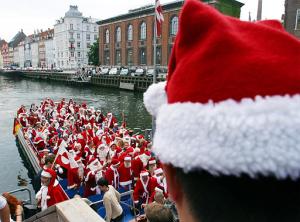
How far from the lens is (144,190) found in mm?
6559

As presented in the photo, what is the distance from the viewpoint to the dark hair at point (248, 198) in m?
0.80

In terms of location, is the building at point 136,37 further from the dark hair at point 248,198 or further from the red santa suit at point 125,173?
the dark hair at point 248,198

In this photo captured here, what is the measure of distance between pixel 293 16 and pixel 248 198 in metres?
25.9

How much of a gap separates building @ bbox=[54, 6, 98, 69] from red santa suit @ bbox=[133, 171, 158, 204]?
80743 millimetres

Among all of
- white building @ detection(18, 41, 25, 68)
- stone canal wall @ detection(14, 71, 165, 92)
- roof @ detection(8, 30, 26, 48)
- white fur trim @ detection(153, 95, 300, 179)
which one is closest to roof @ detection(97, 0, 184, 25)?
stone canal wall @ detection(14, 71, 165, 92)

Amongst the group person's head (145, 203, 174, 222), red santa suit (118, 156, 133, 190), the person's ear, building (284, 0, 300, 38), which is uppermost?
building (284, 0, 300, 38)

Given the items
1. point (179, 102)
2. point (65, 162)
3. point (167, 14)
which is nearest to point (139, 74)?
point (167, 14)

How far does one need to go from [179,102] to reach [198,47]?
0.17m

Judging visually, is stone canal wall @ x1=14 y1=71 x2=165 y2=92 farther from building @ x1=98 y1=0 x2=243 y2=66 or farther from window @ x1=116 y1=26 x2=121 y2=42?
window @ x1=116 y1=26 x2=121 y2=42

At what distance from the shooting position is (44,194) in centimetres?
612

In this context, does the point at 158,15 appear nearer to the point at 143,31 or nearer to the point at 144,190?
the point at 144,190

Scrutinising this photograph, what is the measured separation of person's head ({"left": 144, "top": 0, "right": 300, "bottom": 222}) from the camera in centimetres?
78

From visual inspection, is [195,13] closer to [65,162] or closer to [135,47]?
[65,162]

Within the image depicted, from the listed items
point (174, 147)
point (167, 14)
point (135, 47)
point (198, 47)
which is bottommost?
point (174, 147)
